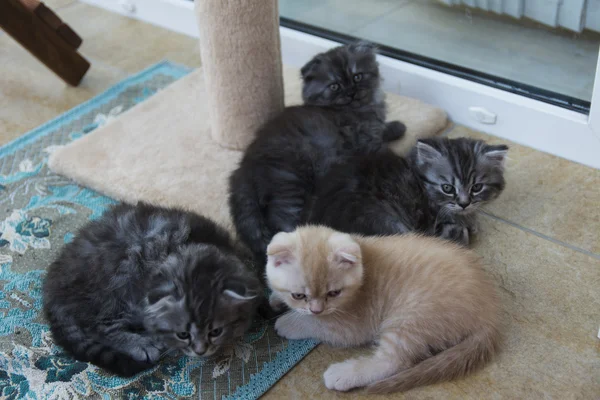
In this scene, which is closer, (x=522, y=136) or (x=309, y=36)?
(x=522, y=136)

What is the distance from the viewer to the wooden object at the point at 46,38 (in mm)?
2760

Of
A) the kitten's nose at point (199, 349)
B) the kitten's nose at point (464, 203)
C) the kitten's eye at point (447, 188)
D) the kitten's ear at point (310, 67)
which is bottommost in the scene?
the kitten's nose at point (199, 349)

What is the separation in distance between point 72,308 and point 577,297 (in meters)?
1.50

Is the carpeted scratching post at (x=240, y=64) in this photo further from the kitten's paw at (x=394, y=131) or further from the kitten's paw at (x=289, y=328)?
the kitten's paw at (x=289, y=328)

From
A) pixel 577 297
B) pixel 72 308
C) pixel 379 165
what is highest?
pixel 379 165

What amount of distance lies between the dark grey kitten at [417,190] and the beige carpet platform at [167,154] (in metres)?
0.43

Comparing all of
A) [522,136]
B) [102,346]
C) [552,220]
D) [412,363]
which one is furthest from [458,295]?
[522,136]

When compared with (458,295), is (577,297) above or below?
below

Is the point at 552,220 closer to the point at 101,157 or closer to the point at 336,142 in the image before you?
the point at 336,142

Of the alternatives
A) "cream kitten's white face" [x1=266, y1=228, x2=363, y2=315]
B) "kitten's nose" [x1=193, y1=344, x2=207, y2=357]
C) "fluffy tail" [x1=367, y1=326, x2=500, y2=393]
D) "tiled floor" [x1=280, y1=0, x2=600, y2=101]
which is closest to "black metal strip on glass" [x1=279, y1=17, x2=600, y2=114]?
"tiled floor" [x1=280, y1=0, x2=600, y2=101]

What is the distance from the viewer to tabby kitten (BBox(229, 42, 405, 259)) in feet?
6.47

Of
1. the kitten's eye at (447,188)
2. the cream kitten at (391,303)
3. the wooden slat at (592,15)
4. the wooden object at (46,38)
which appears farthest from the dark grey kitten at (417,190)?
the wooden object at (46,38)

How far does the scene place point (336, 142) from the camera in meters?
2.12

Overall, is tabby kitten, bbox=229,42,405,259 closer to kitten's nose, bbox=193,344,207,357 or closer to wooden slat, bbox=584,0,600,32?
kitten's nose, bbox=193,344,207,357
